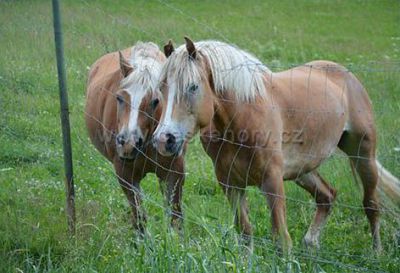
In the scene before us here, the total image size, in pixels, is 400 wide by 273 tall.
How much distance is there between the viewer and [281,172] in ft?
19.5

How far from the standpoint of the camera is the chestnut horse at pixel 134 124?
597 centimetres

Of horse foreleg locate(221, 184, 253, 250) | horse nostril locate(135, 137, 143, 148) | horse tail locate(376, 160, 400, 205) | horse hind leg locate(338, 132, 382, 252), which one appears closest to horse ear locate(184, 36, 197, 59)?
horse nostril locate(135, 137, 143, 148)

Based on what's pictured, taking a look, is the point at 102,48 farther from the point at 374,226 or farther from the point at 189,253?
the point at 189,253

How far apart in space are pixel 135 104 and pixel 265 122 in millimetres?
983

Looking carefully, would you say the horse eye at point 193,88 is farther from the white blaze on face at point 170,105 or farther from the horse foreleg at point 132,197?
the horse foreleg at point 132,197

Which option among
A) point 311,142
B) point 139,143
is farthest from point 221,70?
point 311,142

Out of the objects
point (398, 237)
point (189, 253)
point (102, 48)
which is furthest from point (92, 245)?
point (102, 48)

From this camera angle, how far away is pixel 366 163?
6.89 meters

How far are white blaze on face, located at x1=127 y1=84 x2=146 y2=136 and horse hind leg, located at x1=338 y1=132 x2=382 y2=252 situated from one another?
191 cm

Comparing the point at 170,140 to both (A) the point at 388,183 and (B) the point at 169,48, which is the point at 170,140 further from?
(A) the point at 388,183

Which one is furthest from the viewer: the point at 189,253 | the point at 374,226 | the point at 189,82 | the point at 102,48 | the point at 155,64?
the point at 102,48

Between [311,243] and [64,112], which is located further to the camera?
[311,243]

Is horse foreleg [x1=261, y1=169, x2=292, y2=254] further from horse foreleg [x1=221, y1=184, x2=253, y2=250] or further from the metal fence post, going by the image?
the metal fence post

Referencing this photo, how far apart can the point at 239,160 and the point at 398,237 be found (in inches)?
61.2
